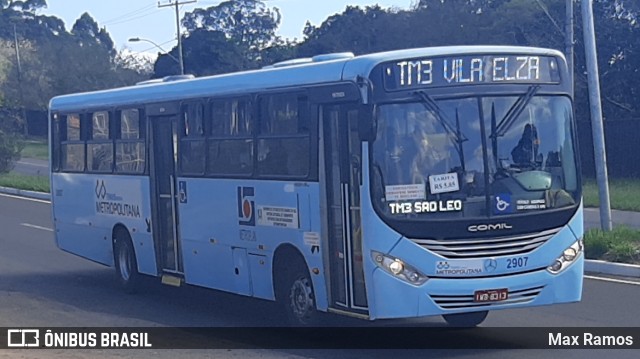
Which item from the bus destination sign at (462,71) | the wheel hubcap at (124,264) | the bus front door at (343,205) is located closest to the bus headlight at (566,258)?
the bus destination sign at (462,71)

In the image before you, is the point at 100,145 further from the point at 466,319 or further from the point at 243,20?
the point at 243,20

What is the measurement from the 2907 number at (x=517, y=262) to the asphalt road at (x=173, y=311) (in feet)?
2.64

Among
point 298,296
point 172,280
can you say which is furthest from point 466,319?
point 172,280

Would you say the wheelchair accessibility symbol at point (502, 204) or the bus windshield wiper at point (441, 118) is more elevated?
the bus windshield wiper at point (441, 118)

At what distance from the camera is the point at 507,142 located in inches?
423

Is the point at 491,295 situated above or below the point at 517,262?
below

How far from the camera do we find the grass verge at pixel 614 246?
667 inches

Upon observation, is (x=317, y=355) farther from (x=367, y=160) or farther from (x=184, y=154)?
(x=184, y=154)

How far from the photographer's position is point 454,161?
34.7ft

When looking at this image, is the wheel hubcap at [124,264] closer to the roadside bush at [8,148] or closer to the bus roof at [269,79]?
the bus roof at [269,79]

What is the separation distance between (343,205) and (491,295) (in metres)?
1.70

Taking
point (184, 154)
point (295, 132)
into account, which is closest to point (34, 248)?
point (184, 154)

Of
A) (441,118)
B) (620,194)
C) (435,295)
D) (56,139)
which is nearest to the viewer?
(435,295)

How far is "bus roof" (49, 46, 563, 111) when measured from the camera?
10.9m
